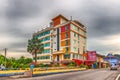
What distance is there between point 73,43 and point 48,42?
656 inches

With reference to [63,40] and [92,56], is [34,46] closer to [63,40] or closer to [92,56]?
[63,40]

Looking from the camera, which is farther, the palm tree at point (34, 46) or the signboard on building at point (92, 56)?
the signboard on building at point (92, 56)

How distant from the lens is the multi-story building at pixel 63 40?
8381cm

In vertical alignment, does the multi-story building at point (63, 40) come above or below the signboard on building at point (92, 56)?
above

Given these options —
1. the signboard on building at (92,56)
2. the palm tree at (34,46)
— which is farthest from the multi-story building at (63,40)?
the palm tree at (34,46)

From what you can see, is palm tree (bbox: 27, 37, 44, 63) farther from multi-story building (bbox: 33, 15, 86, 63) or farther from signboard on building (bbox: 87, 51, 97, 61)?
signboard on building (bbox: 87, 51, 97, 61)

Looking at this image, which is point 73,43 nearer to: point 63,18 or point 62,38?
point 62,38

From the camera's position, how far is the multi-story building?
83.8 meters

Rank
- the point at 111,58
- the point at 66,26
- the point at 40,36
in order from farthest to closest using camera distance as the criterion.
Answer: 1. the point at 111,58
2. the point at 40,36
3. the point at 66,26

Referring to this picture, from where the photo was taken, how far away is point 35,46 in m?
90.6

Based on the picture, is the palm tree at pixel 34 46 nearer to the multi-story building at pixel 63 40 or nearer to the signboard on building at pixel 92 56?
the multi-story building at pixel 63 40

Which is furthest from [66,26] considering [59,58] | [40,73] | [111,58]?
[111,58]

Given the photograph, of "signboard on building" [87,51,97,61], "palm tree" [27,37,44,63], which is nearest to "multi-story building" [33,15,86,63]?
"signboard on building" [87,51,97,61]

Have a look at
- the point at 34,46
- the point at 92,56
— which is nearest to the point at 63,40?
the point at 34,46
